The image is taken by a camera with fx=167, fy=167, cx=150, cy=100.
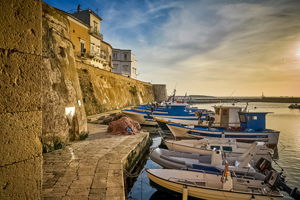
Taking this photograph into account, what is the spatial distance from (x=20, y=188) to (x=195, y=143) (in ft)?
32.0

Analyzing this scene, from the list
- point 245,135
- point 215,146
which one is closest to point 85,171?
point 215,146

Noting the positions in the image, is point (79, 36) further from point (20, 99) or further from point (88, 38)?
point (20, 99)

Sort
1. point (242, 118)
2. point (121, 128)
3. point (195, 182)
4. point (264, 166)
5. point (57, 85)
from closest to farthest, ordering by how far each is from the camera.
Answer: point (195, 182) → point (264, 166) → point (57, 85) → point (121, 128) → point (242, 118)

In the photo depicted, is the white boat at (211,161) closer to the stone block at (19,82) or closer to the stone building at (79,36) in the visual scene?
the stone block at (19,82)

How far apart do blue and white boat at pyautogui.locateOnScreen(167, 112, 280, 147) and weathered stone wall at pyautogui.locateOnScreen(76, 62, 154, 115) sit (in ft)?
37.7

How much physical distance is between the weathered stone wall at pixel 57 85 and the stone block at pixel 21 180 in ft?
17.2

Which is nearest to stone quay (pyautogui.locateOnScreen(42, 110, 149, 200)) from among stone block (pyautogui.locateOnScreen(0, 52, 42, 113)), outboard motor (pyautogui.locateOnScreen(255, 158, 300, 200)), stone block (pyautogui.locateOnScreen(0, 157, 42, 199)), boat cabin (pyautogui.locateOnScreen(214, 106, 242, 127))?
stone block (pyautogui.locateOnScreen(0, 157, 42, 199))

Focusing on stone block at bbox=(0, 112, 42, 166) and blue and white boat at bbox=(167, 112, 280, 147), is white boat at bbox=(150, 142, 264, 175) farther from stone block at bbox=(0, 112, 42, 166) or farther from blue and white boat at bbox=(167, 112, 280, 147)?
stone block at bbox=(0, 112, 42, 166)

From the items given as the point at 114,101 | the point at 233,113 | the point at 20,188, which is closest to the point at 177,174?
the point at 20,188

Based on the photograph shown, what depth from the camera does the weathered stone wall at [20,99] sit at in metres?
2.22

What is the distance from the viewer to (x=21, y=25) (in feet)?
7.76

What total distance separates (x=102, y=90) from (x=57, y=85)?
1685 cm

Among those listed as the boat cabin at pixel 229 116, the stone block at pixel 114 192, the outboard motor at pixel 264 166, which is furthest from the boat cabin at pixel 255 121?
the stone block at pixel 114 192

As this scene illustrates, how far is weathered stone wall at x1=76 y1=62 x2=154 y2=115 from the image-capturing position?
2058 cm
